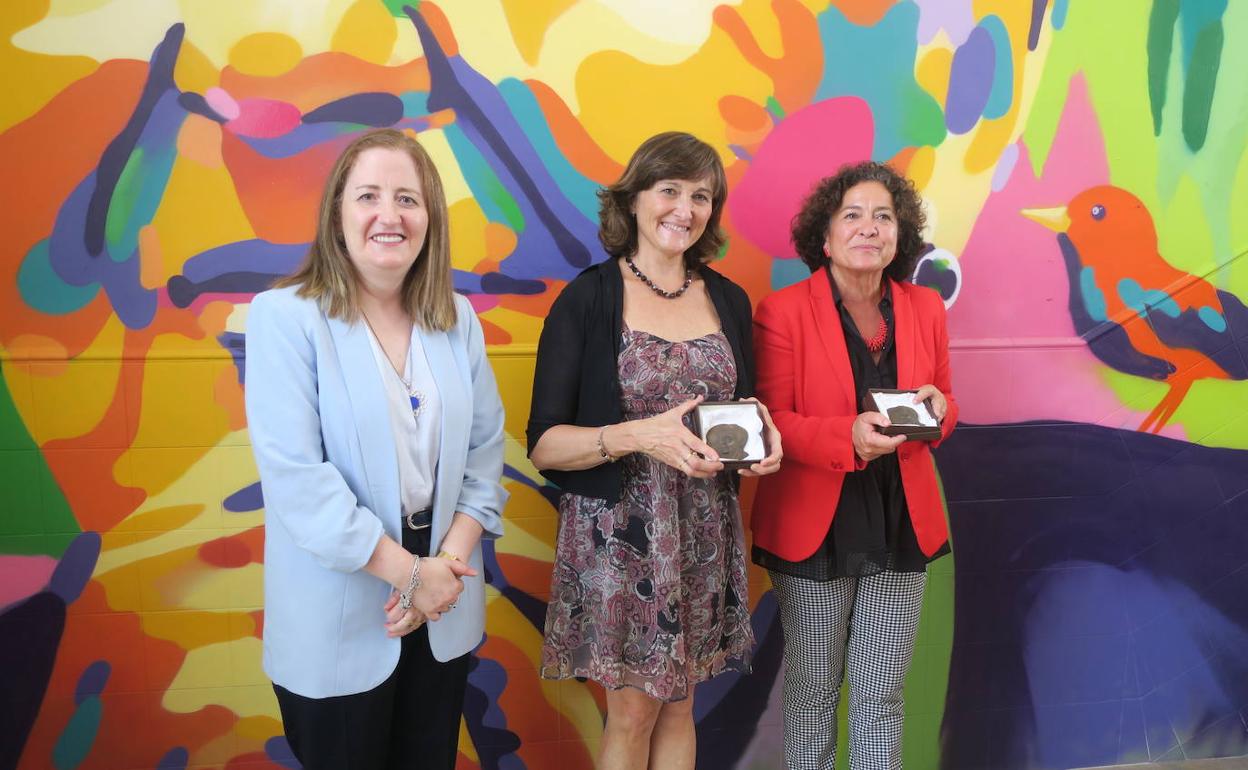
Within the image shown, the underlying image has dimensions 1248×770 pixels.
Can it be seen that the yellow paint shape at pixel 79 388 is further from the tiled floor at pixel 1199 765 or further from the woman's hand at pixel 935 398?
the tiled floor at pixel 1199 765

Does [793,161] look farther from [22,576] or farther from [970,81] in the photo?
[22,576]

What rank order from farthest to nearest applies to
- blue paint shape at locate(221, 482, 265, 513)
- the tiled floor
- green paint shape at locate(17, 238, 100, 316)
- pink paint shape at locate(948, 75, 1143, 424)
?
the tiled floor → pink paint shape at locate(948, 75, 1143, 424) → blue paint shape at locate(221, 482, 265, 513) → green paint shape at locate(17, 238, 100, 316)

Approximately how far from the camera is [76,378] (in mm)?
2205

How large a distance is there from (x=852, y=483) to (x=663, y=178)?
0.88 meters

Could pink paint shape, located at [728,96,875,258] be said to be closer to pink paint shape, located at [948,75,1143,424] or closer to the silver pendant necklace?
pink paint shape, located at [948,75,1143,424]

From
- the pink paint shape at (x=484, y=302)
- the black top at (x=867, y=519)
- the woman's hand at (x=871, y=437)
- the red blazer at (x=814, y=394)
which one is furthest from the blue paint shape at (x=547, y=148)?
the woman's hand at (x=871, y=437)

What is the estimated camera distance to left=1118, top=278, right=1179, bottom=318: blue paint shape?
2611 millimetres

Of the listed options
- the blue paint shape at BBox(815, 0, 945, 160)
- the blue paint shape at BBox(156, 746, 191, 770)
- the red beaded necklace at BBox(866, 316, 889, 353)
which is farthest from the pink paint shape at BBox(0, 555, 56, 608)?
the blue paint shape at BBox(815, 0, 945, 160)

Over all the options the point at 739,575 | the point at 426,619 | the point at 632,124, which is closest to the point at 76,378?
the point at 426,619

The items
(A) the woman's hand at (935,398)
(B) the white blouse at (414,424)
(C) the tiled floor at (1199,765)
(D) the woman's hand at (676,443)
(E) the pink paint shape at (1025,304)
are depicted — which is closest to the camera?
(B) the white blouse at (414,424)

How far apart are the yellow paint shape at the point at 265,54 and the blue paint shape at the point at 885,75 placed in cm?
151

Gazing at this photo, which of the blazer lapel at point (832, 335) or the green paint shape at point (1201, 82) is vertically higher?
the green paint shape at point (1201, 82)

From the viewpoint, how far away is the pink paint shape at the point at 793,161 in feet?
8.00

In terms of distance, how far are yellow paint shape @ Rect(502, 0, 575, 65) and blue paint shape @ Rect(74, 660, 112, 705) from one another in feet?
6.93
